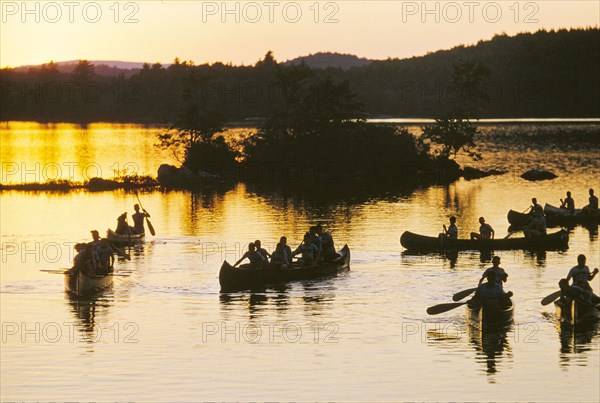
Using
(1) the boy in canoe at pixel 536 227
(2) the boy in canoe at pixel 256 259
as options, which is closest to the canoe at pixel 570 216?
(1) the boy in canoe at pixel 536 227

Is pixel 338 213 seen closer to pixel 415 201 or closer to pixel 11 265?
pixel 415 201

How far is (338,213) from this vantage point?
78.4 meters

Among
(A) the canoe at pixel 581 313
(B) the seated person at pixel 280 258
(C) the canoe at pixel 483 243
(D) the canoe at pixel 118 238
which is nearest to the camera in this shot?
(A) the canoe at pixel 581 313

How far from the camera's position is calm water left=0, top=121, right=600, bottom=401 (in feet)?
104

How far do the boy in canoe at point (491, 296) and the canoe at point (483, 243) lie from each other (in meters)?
18.8

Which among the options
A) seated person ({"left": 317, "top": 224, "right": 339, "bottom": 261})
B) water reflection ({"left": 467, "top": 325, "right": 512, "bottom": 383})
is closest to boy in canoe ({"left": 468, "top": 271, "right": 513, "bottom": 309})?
water reflection ({"left": 467, "top": 325, "right": 512, "bottom": 383})

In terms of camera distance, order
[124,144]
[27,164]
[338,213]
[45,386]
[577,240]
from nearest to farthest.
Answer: [45,386] → [577,240] → [338,213] → [27,164] → [124,144]

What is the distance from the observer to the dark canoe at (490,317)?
37344mm

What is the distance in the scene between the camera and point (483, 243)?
186 feet

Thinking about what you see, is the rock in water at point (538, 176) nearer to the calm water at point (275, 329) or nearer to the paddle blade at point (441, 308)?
the calm water at point (275, 329)

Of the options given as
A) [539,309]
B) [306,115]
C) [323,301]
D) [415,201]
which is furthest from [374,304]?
[306,115]

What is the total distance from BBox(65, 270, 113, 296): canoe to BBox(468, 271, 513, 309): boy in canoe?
15.7 meters

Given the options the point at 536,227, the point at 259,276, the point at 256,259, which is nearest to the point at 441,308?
the point at 259,276

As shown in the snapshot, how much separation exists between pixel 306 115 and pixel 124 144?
283 feet
